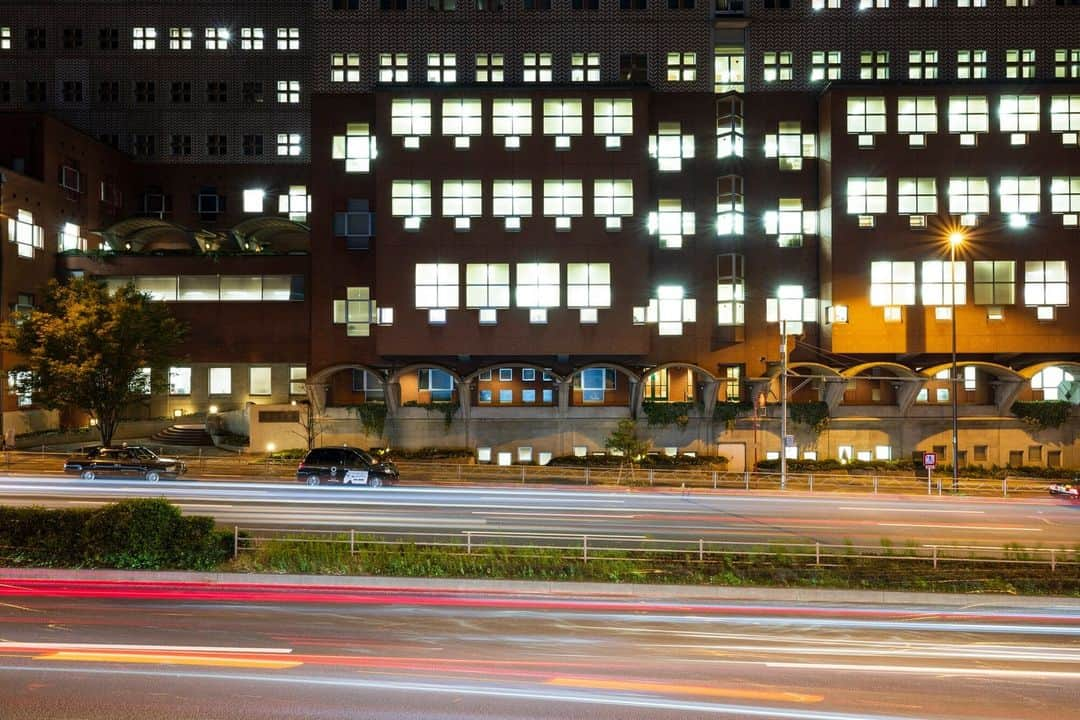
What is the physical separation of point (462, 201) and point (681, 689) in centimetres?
3477

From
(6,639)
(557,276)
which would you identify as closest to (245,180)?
(557,276)

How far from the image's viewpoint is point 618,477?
34.9 metres

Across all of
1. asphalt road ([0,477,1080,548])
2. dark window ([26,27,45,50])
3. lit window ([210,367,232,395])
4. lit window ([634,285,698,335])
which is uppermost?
dark window ([26,27,45,50])

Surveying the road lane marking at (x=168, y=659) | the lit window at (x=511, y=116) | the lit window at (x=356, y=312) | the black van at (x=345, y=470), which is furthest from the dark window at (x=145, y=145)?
the road lane marking at (x=168, y=659)

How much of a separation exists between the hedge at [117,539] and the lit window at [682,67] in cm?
3761

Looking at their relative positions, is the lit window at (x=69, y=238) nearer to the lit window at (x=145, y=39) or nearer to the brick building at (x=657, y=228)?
the brick building at (x=657, y=228)

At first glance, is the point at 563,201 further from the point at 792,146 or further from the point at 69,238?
the point at 69,238

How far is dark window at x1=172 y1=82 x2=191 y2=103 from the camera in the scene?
56.5 metres

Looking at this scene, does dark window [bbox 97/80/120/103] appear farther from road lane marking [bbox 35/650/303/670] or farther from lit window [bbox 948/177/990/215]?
lit window [bbox 948/177/990/215]

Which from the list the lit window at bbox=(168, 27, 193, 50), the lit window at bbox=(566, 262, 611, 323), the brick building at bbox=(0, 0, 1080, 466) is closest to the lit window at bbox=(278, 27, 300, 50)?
the lit window at bbox=(168, 27, 193, 50)

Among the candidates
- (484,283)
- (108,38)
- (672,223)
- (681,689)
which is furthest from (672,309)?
(108,38)

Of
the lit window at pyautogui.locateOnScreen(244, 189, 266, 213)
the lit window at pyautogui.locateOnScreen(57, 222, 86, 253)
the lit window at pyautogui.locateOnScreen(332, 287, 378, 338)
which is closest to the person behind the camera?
the lit window at pyautogui.locateOnScreen(332, 287, 378, 338)

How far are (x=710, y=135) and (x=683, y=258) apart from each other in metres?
7.47

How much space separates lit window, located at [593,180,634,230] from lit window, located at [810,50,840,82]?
1406cm
